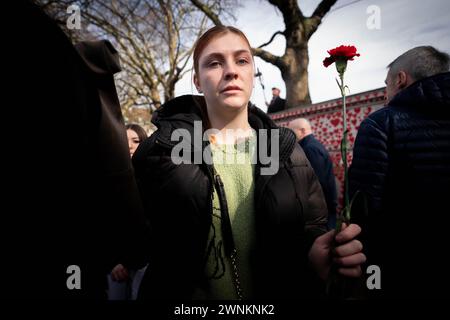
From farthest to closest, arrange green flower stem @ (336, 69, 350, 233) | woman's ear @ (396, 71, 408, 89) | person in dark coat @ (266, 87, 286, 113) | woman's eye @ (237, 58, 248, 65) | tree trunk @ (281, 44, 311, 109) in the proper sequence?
person in dark coat @ (266, 87, 286, 113), tree trunk @ (281, 44, 311, 109), woman's ear @ (396, 71, 408, 89), woman's eye @ (237, 58, 248, 65), green flower stem @ (336, 69, 350, 233)

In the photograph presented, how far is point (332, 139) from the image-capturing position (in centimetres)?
518

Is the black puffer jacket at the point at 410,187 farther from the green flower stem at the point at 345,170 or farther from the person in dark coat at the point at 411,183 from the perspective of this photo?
the green flower stem at the point at 345,170

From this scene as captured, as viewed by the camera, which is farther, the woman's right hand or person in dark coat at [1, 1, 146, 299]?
the woman's right hand

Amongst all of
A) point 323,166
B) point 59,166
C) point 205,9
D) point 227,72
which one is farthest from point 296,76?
point 59,166

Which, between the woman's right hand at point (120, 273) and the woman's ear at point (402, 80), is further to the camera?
the woman's right hand at point (120, 273)

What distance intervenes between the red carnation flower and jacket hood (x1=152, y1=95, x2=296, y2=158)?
51 cm

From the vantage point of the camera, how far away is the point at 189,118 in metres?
1.25

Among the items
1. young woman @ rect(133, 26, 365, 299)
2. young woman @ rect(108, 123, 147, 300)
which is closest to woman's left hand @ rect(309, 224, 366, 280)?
young woman @ rect(133, 26, 365, 299)

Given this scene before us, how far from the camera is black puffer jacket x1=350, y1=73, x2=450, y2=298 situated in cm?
135

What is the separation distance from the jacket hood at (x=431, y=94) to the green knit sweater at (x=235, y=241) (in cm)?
104

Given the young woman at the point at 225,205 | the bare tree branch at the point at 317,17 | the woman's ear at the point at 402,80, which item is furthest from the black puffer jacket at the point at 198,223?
the bare tree branch at the point at 317,17

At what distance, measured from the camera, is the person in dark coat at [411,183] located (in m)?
1.35

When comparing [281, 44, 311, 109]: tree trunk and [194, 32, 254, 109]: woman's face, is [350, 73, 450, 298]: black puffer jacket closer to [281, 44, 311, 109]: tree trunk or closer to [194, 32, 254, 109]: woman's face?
[194, 32, 254, 109]: woman's face
